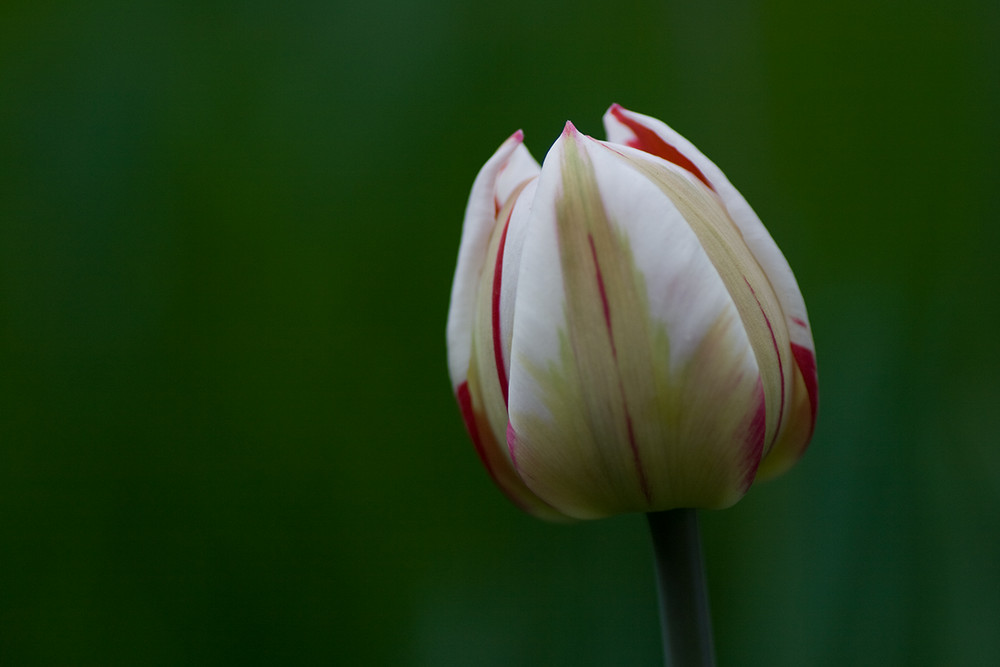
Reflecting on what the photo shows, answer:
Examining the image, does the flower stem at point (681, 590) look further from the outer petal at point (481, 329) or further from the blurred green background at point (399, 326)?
the blurred green background at point (399, 326)

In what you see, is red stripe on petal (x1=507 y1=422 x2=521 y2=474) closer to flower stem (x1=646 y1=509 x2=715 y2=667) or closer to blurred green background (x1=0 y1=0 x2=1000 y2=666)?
flower stem (x1=646 y1=509 x2=715 y2=667)

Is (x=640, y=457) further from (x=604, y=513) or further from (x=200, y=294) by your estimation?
(x=200, y=294)

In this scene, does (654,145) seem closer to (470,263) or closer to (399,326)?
(470,263)

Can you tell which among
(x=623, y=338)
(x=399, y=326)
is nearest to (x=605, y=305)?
(x=623, y=338)

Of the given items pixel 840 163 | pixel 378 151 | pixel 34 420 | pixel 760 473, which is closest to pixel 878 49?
pixel 840 163

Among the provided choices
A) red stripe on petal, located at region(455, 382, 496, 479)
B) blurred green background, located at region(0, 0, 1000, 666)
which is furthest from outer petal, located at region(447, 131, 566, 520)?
blurred green background, located at region(0, 0, 1000, 666)

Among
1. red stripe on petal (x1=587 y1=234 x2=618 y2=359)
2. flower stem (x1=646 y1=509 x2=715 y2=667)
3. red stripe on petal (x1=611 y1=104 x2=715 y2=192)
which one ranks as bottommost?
flower stem (x1=646 y1=509 x2=715 y2=667)
